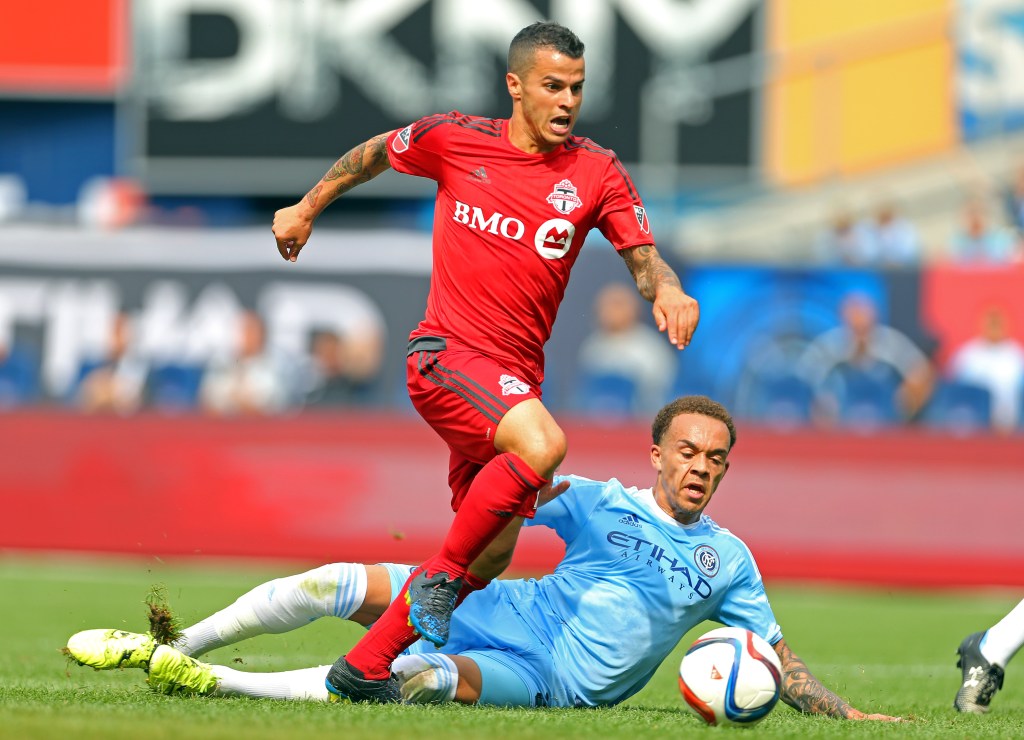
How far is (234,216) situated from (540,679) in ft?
56.2

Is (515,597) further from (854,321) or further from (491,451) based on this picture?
(854,321)

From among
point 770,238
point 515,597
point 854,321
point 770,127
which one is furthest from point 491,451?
point 770,127

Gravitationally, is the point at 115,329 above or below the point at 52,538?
above

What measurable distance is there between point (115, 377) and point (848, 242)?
808 centimetres

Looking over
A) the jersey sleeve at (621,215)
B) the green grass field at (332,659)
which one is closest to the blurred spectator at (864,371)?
the green grass field at (332,659)

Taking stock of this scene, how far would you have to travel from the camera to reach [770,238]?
1812 centimetres

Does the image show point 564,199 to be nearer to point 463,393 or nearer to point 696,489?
point 463,393

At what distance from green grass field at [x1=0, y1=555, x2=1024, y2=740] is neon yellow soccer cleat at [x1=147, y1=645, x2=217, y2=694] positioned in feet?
0.24

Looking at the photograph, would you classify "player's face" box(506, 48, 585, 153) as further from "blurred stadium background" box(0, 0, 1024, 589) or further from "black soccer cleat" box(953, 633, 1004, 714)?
"blurred stadium background" box(0, 0, 1024, 589)

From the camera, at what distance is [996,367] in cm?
1504

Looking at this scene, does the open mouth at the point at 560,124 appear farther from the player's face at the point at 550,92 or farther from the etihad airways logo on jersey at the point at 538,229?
the etihad airways logo on jersey at the point at 538,229

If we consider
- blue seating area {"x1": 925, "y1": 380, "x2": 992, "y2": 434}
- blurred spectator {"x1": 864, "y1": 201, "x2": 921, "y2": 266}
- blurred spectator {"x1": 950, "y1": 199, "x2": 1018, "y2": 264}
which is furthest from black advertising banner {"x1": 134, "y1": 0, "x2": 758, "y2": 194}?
blue seating area {"x1": 925, "y1": 380, "x2": 992, "y2": 434}

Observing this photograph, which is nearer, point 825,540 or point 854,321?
point 825,540

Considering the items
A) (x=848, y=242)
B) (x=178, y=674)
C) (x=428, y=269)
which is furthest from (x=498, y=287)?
(x=848, y=242)
